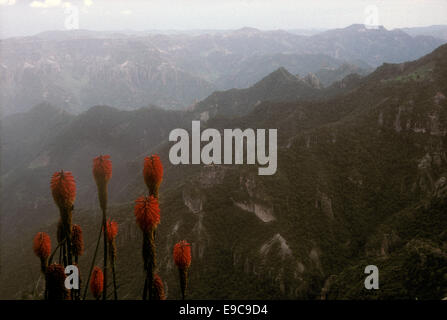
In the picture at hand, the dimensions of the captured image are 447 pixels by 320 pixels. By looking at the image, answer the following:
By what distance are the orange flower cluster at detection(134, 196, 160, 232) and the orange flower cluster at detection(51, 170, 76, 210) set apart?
1458 millimetres

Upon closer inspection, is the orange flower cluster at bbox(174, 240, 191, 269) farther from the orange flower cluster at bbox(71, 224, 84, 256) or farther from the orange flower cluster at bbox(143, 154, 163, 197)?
the orange flower cluster at bbox(71, 224, 84, 256)

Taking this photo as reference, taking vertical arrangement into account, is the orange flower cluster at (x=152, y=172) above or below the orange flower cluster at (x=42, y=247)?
above

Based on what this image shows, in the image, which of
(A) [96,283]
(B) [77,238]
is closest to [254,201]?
(A) [96,283]

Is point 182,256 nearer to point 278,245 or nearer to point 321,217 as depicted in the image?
point 278,245

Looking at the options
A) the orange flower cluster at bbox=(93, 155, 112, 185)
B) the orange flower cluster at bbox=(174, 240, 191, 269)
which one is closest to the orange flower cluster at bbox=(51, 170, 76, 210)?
the orange flower cluster at bbox=(93, 155, 112, 185)

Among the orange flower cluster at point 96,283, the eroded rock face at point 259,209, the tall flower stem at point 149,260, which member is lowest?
the orange flower cluster at point 96,283

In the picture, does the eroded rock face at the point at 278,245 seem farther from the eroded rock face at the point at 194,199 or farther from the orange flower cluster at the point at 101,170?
the orange flower cluster at the point at 101,170

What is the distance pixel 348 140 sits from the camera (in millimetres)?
104500

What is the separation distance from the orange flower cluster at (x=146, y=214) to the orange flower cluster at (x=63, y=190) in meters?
1.46

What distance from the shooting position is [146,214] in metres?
7.95

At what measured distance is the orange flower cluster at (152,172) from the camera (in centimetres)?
843

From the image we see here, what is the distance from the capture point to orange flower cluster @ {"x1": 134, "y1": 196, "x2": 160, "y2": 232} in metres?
7.89

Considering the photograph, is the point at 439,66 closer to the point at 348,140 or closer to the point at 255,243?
the point at 348,140

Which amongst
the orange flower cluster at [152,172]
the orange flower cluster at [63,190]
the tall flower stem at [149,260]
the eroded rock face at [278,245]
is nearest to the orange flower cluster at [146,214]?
the tall flower stem at [149,260]
